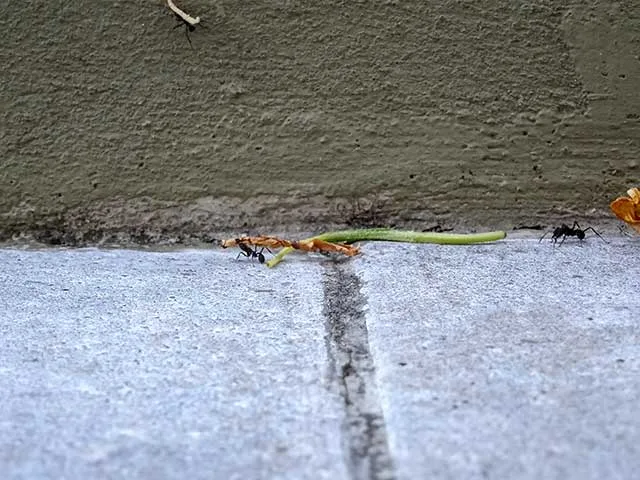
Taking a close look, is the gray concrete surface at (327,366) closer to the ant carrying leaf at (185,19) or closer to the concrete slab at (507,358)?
the concrete slab at (507,358)

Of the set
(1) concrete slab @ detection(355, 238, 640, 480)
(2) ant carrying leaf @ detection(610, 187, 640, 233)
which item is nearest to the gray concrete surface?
(1) concrete slab @ detection(355, 238, 640, 480)

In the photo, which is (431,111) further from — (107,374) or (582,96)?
(107,374)

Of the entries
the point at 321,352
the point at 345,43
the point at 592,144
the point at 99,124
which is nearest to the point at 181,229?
the point at 99,124

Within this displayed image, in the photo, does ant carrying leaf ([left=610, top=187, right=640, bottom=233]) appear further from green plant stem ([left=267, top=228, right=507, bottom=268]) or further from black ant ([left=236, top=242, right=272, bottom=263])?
black ant ([left=236, top=242, right=272, bottom=263])

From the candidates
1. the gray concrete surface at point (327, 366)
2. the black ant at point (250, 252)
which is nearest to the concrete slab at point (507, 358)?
the gray concrete surface at point (327, 366)

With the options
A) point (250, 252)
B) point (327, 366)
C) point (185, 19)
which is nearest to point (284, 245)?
point (250, 252)

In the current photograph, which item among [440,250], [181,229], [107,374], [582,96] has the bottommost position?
[107,374]
